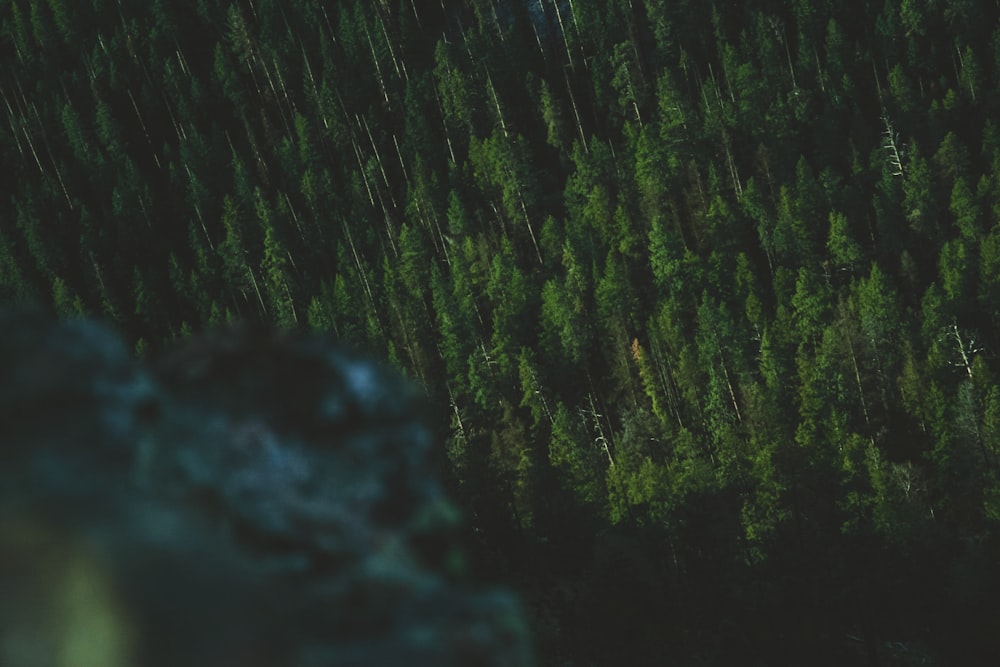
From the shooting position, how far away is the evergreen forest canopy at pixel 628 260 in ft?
274

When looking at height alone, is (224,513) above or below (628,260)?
below

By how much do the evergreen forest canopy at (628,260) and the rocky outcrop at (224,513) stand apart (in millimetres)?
80214

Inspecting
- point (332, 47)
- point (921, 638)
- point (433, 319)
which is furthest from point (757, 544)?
point (332, 47)

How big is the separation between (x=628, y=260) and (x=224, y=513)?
119969 mm

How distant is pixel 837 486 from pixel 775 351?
1469 cm

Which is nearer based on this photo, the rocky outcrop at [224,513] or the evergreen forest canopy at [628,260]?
the rocky outcrop at [224,513]

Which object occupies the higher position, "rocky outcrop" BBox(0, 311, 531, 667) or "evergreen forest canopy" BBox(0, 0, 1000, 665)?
"evergreen forest canopy" BBox(0, 0, 1000, 665)

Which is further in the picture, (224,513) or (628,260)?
(628,260)

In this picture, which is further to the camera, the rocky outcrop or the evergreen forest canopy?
the evergreen forest canopy

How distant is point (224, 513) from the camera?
4.79 m

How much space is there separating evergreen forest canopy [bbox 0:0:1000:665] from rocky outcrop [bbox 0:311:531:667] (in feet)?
263

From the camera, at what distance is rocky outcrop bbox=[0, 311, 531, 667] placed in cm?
395

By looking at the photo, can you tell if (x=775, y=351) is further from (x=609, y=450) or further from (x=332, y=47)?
(x=332, y=47)

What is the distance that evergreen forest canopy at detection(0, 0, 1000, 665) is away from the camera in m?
83.5
